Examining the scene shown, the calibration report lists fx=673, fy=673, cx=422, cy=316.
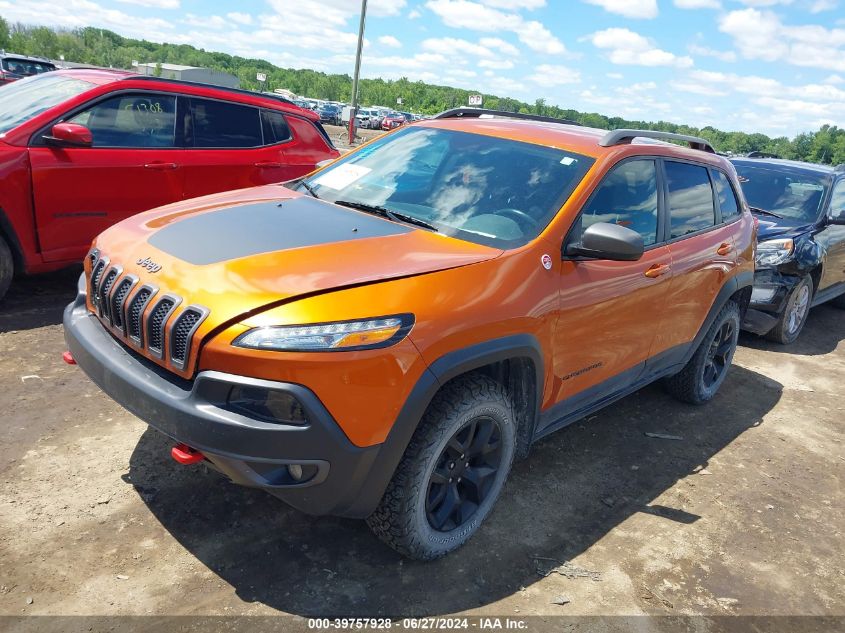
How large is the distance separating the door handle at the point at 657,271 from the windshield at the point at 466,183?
0.76m

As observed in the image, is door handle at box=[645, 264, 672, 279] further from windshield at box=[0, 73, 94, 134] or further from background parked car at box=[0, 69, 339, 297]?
windshield at box=[0, 73, 94, 134]

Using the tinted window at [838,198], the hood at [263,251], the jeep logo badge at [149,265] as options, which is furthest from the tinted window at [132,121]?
the tinted window at [838,198]

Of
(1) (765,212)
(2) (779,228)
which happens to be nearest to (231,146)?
(2) (779,228)

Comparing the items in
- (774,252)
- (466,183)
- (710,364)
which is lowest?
(710,364)

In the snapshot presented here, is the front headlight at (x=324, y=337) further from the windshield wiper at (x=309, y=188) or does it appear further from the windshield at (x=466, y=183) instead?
the windshield wiper at (x=309, y=188)

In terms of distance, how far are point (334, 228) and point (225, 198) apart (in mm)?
844

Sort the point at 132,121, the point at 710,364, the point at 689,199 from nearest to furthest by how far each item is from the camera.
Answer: the point at 689,199 → the point at 710,364 → the point at 132,121

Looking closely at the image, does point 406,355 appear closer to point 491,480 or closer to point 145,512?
point 491,480

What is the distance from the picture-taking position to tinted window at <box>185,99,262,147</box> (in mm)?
5988

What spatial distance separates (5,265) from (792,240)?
7025 millimetres

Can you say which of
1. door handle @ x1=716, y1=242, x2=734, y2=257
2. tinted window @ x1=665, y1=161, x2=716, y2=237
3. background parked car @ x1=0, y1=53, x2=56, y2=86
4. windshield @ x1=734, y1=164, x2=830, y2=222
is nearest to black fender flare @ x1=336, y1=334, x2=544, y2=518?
tinted window @ x1=665, y1=161, x2=716, y2=237

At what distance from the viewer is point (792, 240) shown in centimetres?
679

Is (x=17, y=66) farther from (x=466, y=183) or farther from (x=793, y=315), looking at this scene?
(x=793, y=315)

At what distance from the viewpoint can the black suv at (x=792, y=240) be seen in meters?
6.76
